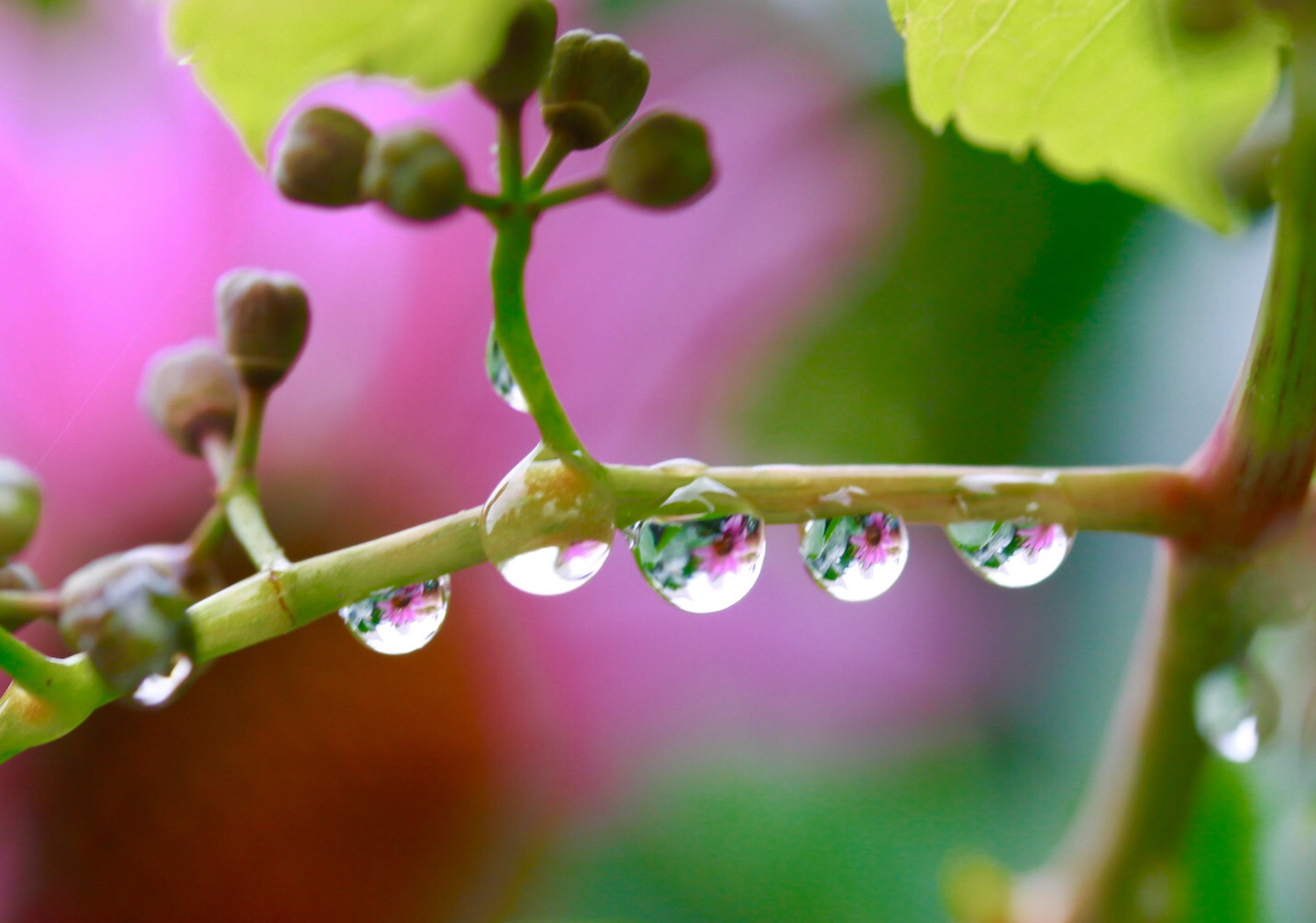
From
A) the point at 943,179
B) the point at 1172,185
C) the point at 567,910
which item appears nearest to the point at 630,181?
the point at 1172,185

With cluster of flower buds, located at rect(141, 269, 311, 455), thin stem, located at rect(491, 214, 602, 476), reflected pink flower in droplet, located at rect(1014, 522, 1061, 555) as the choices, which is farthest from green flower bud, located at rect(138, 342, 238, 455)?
reflected pink flower in droplet, located at rect(1014, 522, 1061, 555)

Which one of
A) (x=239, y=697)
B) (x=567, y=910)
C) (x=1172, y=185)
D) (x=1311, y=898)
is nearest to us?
(x=1172, y=185)

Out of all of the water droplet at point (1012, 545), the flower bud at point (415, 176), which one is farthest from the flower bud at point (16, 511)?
the water droplet at point (1012, 545)

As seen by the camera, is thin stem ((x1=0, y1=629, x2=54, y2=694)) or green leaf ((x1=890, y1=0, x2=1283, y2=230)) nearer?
Answer: thin stem ((x1=0, y1=629, x2=54, y2=694))

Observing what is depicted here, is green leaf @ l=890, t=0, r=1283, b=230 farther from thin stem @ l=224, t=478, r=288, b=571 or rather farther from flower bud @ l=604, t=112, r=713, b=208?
thin stem @ l=224, t=478, r=288, b=571

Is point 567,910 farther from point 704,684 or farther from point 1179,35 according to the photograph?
point 1179,35

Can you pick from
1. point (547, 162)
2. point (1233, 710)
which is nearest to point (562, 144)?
point (547, 162)

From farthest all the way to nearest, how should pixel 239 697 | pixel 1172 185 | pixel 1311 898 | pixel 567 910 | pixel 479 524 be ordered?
pixel 567 910 → pixel 239 697 → pixel 1311 898 → pixel 1172 185 → pixel 479 524
